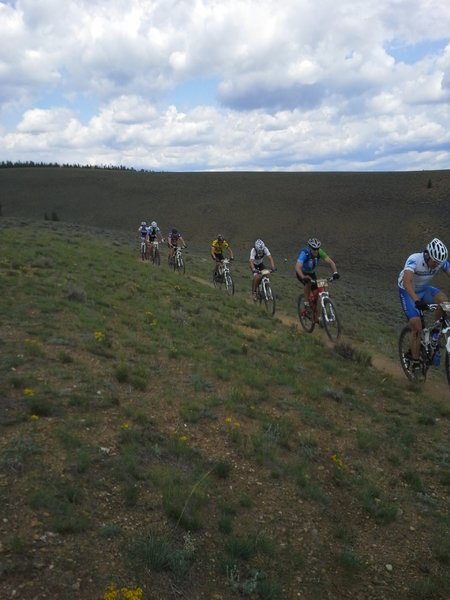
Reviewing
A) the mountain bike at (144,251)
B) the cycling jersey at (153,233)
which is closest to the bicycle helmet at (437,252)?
the cycling jersey at (153,233)

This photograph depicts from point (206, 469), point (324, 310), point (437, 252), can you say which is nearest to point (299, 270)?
point (324, 310)

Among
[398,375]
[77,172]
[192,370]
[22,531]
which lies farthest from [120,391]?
[77,172]

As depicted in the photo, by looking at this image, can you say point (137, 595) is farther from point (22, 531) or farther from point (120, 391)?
point (120, 391)

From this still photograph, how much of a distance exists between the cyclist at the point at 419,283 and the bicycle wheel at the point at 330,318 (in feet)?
9.31

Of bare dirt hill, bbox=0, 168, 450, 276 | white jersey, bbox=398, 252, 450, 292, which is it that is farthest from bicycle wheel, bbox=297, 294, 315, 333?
bare dirt hill, bbox=0, 168, 450, 276

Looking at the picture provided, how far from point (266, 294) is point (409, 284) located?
789 cm

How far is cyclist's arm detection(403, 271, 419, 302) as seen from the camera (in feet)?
29.7

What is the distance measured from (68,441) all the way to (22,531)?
1562 mm

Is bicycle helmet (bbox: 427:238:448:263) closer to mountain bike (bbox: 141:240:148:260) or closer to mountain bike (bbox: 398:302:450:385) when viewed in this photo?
mountain bike (bbox: 398:302:450:385)

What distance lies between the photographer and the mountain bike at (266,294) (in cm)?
1662

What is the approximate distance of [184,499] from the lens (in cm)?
526

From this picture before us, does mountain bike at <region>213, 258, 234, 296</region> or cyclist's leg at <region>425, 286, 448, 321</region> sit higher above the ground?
cyclist's leg at <region>425, 286, 448, 321</region>

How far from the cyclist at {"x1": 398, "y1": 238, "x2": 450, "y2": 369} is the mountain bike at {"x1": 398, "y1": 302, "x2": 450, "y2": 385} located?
0.36ft

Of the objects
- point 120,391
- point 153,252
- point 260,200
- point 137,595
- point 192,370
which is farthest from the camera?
point 260,200
